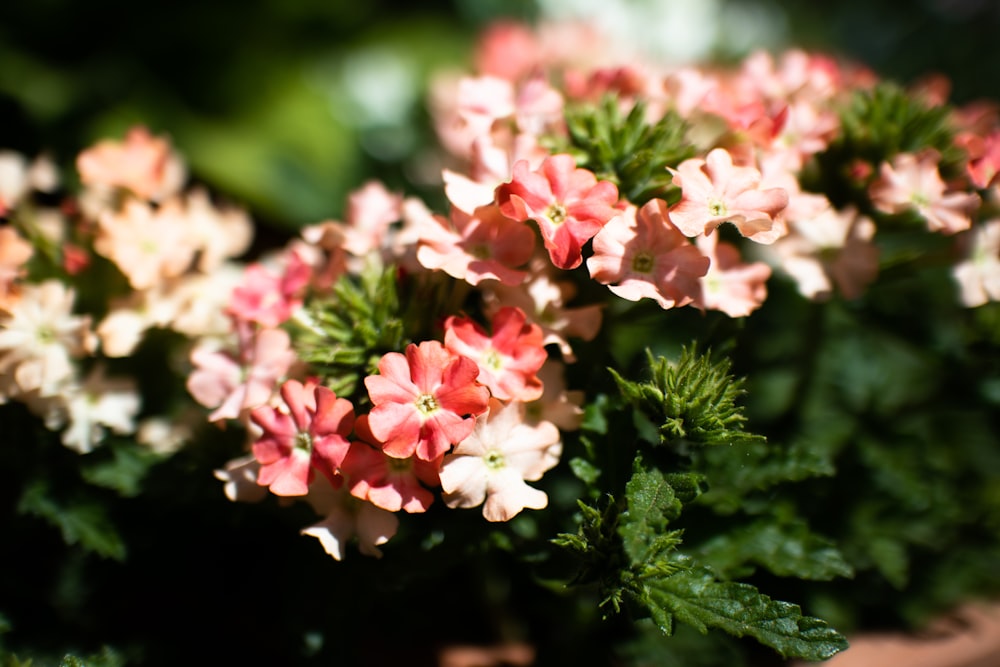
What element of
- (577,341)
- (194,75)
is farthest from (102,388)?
(194,75)

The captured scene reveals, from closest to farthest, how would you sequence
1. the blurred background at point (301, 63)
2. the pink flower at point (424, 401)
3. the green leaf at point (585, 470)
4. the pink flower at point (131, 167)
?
the pink flower at point (424, 401) → the green leaf at point (585, 470) → the pink flower at point (131, 167) → the blurred background at point (301, 63)

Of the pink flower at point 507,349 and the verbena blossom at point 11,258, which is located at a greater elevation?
the pink flower at point 507,349

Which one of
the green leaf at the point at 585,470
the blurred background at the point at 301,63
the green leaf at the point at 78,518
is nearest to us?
the green leaf at the point at 585,470

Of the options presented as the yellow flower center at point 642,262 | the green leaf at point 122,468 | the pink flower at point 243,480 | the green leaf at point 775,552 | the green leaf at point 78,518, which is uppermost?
the yellow flower center at point 642,262

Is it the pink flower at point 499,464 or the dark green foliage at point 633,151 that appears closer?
the pink flower at point 499,464

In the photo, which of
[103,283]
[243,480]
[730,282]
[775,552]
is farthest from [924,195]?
[103,283]

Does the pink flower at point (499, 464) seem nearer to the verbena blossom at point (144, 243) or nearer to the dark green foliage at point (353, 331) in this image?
the dark green foliage at point (353, 331)

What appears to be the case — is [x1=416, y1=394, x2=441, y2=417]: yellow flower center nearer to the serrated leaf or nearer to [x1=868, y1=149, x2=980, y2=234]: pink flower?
the serrated leaf

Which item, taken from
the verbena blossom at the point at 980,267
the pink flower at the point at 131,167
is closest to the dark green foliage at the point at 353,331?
the pink flower at the point at 131,167
